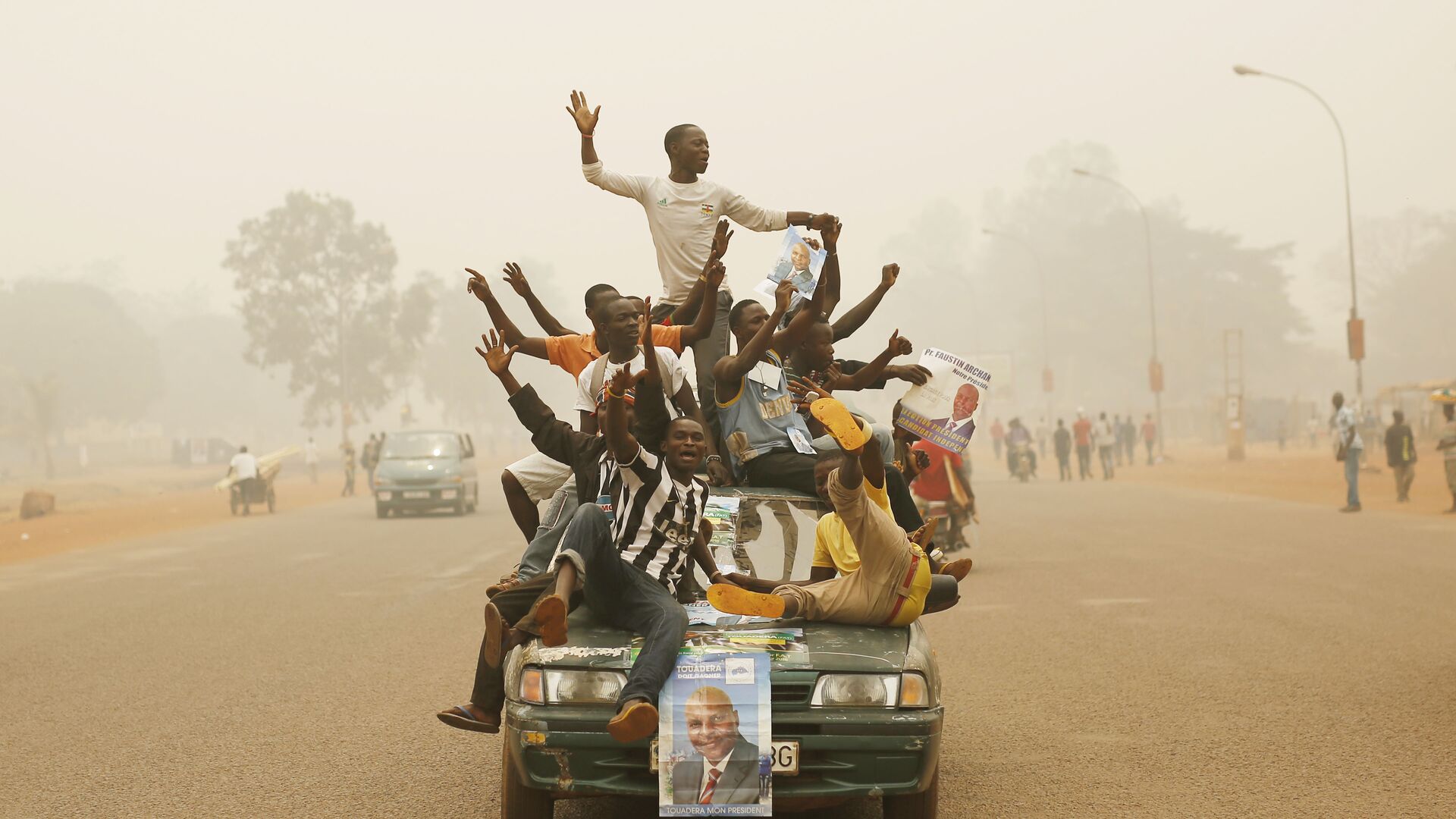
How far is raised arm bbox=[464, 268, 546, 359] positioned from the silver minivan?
23.6 meters

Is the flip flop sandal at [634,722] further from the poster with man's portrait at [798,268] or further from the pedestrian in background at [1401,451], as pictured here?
the pedestrian in background at [1401,451]

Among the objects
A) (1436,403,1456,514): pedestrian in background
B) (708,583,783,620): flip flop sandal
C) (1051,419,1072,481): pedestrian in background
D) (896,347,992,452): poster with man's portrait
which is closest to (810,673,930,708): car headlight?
(708,583,783,620): flip flop sandal

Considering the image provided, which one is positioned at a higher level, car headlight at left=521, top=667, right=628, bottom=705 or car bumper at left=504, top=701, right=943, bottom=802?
car headlight at left=521, top=667, right=628, bottom=705

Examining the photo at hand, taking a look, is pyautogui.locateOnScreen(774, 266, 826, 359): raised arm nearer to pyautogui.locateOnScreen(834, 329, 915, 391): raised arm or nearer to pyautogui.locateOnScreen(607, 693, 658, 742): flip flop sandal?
pyautogui.locateOnScreen(834, 329, 915, 391): raised arm

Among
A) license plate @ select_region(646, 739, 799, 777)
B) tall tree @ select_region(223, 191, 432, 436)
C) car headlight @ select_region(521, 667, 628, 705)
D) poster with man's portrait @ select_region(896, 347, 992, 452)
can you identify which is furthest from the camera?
tall tree @ select_region(223, 191, 432, 436)

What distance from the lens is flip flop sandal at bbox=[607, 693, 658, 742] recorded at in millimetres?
4914

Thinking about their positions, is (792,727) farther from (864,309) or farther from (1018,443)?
(1018,443)

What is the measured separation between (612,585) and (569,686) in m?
0.52

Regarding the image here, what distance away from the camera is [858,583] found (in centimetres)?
580

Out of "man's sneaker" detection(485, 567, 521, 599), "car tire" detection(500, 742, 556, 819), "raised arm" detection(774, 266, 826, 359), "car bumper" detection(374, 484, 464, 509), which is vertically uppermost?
"raised arm" detection(774, 266, 826, 359)

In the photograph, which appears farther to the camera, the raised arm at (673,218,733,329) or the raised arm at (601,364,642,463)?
the raised arm at (673,218,733,329)

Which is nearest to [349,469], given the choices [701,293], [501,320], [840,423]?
[701,293]

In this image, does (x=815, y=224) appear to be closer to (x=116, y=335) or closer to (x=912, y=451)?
(x=912, y=451)

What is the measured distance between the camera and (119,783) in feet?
22.4
